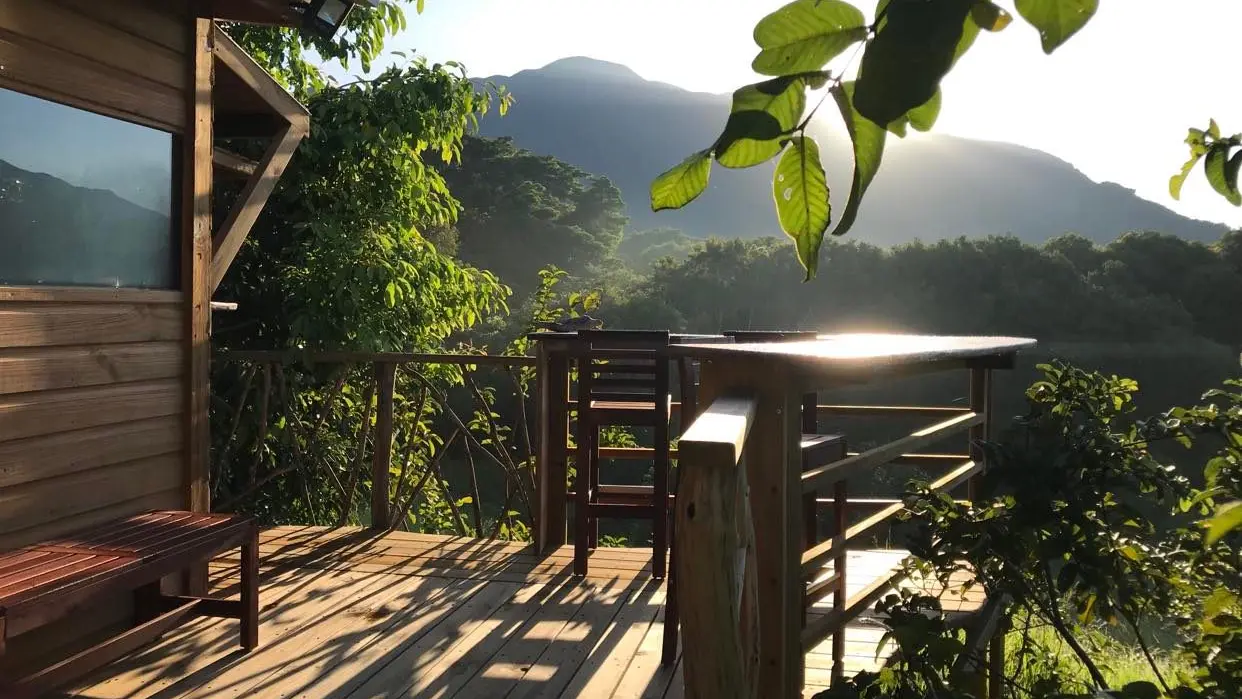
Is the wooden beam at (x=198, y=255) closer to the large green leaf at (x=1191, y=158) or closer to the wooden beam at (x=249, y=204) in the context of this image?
the wooden beam at (x=249, y=204)

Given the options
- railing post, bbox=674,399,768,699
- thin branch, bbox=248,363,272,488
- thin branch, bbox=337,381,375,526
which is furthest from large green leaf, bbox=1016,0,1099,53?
thin branch, bbox=248,363,272,488

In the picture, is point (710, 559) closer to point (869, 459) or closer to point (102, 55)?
point (869, 459)

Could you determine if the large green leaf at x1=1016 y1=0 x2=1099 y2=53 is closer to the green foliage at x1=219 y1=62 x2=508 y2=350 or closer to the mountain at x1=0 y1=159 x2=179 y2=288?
the mountain at x1=0 y1=159 x2=179 y2=288

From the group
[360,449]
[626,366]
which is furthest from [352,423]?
[626,366]

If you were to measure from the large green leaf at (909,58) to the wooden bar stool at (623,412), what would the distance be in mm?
2839

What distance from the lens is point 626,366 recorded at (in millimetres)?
3520

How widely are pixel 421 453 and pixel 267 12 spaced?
387 centimetres

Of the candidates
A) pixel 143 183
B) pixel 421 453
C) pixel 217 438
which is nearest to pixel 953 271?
pixel 421 453

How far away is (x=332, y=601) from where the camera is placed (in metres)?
3.35

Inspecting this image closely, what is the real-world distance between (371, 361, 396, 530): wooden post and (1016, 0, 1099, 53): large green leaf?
169 inches

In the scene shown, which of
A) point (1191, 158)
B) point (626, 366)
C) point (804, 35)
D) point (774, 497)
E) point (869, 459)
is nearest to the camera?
point (804, 35)

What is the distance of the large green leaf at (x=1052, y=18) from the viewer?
0.35 meters

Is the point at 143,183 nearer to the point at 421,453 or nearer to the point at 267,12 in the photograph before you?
the point at 267,12

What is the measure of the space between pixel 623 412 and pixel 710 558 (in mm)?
2853
